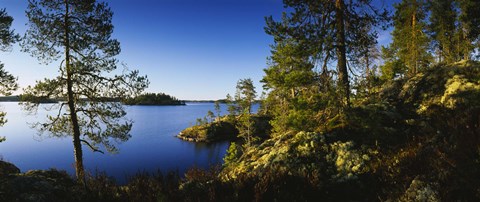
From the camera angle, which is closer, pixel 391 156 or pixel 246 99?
pixel 391 156

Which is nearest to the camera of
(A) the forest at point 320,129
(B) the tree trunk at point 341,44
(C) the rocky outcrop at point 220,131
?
(A) the forest at point 320,129

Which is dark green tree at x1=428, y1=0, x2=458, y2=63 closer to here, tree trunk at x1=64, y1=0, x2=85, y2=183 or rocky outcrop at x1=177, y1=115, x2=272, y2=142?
tree trunk at x1=64, y1=0, x2=85, y2=183

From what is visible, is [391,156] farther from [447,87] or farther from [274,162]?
[447,87]

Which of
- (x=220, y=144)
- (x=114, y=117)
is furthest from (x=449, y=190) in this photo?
(x=220, y=144)

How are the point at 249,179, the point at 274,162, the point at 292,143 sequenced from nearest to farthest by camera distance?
the point at 249,179 → the point at 274,162 → the point at 292,143

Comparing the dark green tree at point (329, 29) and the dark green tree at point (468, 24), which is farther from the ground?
the dark green tree at point (468, 24)

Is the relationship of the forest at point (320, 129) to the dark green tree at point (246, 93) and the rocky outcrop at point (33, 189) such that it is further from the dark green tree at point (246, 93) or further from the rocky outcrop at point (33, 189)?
the dark green tree at point (246, 93)

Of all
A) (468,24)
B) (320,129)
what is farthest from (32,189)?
(468,24)

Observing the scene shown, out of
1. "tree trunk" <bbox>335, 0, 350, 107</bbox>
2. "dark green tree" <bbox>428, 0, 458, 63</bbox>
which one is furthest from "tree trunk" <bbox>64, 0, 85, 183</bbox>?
"dark green tree" <bbox>428, 0, 458, 63</bbox>

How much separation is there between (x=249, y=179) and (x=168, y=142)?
6833 cm

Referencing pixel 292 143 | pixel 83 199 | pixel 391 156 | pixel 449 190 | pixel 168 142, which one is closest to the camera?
pixel 449 190

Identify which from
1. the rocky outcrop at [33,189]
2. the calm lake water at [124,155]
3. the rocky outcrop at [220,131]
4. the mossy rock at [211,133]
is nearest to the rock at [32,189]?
the rocky outcrop at [33,189]

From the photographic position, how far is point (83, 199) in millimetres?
5059

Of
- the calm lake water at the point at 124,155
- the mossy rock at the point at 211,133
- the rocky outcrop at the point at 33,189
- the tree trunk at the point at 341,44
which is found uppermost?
the tree trunk at the point at 341,44
